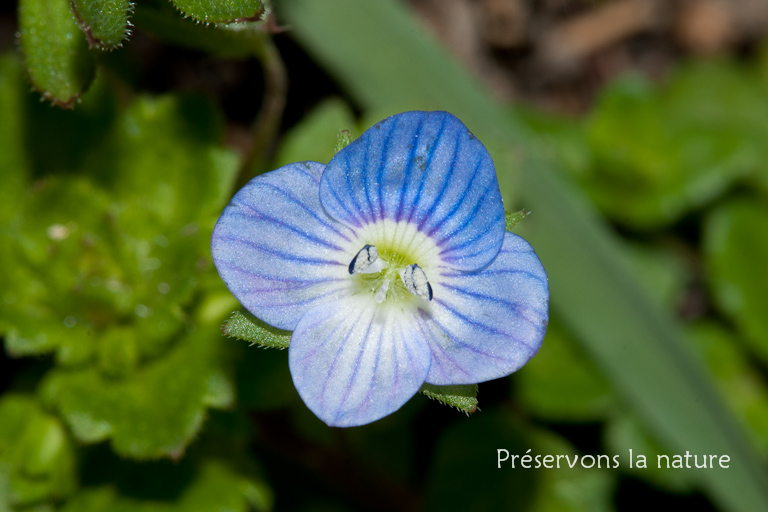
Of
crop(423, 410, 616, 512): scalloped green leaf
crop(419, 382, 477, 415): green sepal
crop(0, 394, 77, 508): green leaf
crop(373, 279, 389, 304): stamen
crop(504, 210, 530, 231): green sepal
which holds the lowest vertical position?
crop(0, 394, 77, 508): green leaf

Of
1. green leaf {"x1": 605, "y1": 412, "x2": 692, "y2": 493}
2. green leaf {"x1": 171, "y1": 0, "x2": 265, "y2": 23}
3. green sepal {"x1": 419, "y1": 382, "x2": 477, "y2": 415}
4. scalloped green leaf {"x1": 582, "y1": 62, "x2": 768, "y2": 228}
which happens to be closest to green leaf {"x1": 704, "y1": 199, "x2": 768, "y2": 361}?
scalloped green leaf {"x1": 582, "y1": 62, "x2": 768, "y2": 228}

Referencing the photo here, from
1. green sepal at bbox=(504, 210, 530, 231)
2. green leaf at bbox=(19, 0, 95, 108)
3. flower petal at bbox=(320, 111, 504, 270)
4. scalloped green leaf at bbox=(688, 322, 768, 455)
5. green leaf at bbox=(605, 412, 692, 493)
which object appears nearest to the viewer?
flower petal at bbox=(320, 111, 504, 270)

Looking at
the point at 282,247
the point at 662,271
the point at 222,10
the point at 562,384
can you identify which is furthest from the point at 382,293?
the point at 662,271

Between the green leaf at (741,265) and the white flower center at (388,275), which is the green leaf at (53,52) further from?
the green leaf at (741,265)

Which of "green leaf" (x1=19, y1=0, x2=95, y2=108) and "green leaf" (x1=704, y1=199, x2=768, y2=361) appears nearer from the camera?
"green leaf" (x1=19, y1=0, x2=95, y2=108)

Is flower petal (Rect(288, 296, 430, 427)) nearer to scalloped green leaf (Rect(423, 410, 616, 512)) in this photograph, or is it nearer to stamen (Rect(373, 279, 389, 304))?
stamen (Rect(373, 279, 389, 304))

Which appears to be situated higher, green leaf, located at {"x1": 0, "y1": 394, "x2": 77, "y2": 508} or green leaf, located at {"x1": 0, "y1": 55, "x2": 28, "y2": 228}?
green leaf, located at {"x1": 0, "y1": 55, "x2": 28, "y2": 228}

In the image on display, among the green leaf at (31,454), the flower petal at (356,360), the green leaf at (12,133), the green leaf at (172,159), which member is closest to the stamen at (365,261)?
the flower petal at (356,360)

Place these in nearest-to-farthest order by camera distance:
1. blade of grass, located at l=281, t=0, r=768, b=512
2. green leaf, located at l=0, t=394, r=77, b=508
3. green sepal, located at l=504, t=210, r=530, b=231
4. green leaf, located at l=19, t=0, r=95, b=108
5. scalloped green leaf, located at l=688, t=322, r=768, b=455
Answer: green sepal, located at l=504, t=210, r=530, b=231 → green leaf, located at l=19, t=0, r=95, b=108 → green leaf, located at l=0, t=394, r=77, b=508 → blade of grass, located at l=281, t=0, r=768, b=512 → scalloped green leaf, located at l=688, t=322, r=768, b=455

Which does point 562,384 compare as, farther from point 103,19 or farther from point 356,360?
point 103,19


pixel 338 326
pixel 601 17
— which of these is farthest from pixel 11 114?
pixel 601 17
